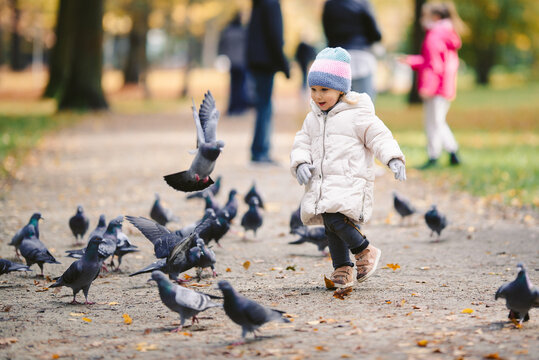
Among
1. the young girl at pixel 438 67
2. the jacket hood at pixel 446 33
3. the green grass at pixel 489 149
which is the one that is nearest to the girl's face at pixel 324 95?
the green grass at pixel 489 149

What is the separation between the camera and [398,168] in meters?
5.73

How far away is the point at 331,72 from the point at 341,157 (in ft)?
2.08

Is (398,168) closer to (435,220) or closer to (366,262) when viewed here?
(366,262)

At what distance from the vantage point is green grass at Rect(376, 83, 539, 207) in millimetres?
11891

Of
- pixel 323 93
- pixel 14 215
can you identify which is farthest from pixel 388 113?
pixel 323 93

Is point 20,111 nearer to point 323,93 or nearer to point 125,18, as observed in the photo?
point 125,18

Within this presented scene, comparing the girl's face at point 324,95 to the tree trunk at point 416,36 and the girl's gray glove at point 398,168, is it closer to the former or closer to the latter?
the girl's gray glove at point 398,168

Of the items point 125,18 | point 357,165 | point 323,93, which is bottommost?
point 357,165

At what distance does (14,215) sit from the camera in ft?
32.4

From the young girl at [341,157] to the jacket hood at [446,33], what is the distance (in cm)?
755

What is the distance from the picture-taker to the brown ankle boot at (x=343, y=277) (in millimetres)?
6094

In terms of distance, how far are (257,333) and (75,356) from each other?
1143mm

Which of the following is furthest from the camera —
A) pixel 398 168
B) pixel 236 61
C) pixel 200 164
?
pixel 236 61

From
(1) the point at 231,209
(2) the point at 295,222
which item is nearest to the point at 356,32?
(1) the point at 231,209
